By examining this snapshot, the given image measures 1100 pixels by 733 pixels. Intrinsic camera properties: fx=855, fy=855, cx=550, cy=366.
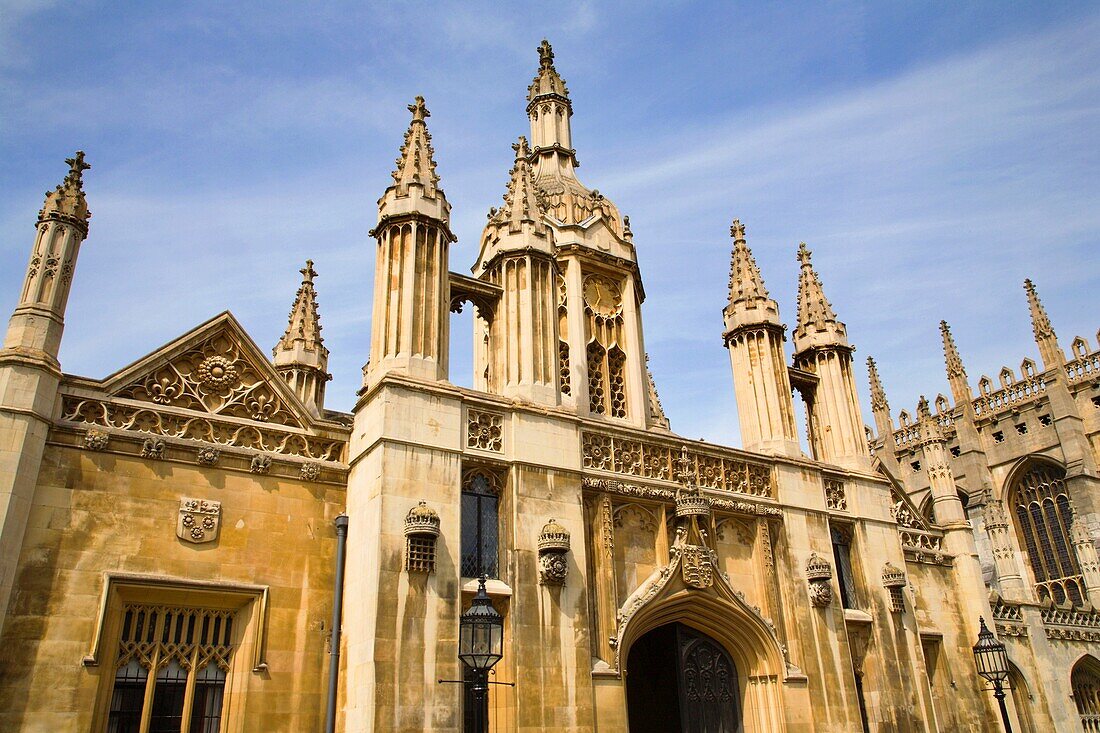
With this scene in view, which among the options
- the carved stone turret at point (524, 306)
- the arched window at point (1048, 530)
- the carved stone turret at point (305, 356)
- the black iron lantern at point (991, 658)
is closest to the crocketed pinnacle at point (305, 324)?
the carved stone turret at point (305, 356)

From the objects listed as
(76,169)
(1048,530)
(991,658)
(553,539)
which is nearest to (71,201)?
(76,169)

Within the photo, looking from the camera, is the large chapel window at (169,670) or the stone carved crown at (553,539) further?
the stone carved crown at (553,539)

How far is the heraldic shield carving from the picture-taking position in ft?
47.3

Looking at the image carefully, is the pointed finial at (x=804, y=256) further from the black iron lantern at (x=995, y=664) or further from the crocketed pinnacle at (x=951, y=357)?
the crocketed pinnacle at (x=951, y=357)

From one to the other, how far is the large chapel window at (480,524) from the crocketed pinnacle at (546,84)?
A: 49.6 ft

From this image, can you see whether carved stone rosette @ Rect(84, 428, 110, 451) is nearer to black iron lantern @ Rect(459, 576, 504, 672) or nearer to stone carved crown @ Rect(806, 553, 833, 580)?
black iron lantern @ Rect(459, 576, 504, 672)

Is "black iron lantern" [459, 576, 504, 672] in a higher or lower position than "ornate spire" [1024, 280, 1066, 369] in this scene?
lower

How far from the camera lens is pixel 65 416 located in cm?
1428

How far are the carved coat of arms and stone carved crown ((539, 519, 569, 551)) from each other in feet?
10.4

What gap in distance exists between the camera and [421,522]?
14.2 meters

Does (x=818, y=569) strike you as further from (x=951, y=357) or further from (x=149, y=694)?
(x=951, y=357)

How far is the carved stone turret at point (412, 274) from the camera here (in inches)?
635

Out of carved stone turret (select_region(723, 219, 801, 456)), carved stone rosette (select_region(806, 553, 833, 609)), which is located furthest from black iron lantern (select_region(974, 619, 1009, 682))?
carved stone turret (select_region(723, 219, 801, 456))

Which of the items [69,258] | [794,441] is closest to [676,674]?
[794,441]
